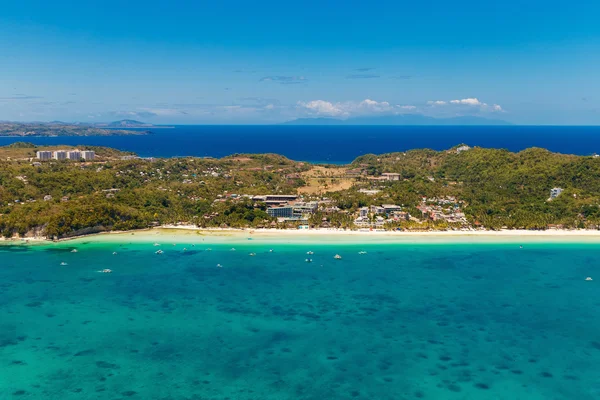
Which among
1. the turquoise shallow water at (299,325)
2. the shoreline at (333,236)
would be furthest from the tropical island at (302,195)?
the turquoise shallow water at (299,325)

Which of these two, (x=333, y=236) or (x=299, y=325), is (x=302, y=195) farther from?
(x=299, y=325)

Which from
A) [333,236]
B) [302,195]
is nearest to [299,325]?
[333,236]

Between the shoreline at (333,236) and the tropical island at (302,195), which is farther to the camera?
the tropical island at (302,195)

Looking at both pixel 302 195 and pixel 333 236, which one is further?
pixel 302 195

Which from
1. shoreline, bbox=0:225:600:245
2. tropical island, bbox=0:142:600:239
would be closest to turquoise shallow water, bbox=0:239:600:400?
shoreline, bbox=0:225:600:245

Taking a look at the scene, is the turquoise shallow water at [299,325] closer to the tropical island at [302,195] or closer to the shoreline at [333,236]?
the shoreline at [333,236]

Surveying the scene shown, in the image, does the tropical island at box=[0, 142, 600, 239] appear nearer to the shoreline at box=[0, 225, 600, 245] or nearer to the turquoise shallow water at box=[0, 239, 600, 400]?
the shoreline at box=[0, 225, 600, 245]

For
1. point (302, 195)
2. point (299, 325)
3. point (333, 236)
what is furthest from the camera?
point (302, 195)
